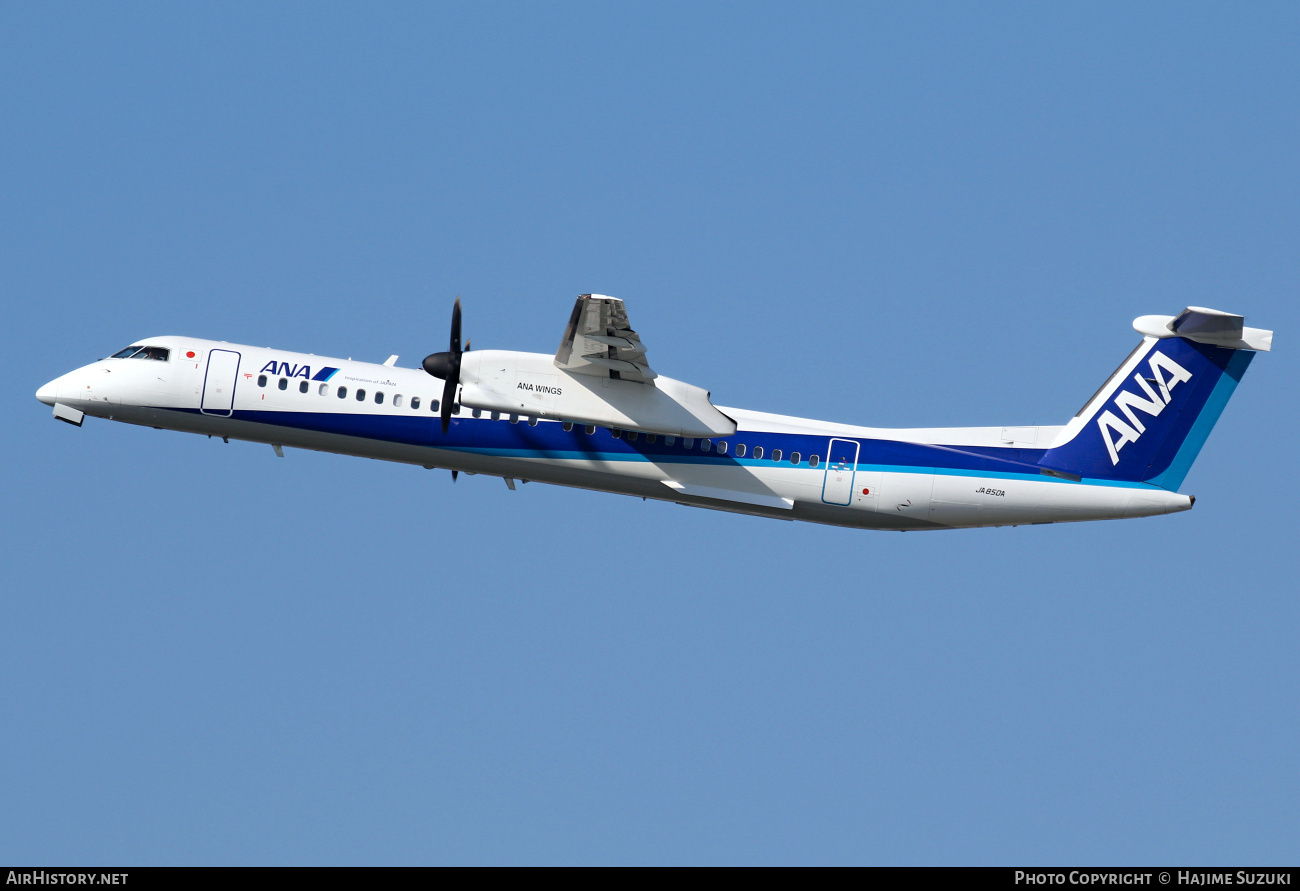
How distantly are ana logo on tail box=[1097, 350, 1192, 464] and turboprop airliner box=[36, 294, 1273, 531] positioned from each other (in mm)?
27

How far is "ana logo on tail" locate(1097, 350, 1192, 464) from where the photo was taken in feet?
84.3

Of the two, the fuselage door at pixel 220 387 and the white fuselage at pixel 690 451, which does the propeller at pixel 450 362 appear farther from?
the fuselage door at pixel 220 387

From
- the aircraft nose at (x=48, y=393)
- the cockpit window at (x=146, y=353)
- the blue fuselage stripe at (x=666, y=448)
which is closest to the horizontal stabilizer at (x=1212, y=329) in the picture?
the blue fuselage stripe at (x=666, y=448)

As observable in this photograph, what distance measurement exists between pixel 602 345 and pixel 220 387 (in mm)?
7950

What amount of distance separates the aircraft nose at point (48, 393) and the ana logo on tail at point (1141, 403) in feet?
67.4

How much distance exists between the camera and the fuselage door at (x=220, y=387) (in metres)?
26.3

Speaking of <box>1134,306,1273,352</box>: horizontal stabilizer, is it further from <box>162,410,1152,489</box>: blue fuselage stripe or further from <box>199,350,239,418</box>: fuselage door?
<box>199,350,239,418</box>: fuselage door

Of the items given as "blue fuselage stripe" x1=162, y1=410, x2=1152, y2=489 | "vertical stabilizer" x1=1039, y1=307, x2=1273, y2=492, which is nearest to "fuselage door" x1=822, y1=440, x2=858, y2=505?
"blue fuselage stripe" x1=162, y1=410, x2=1152, y2=489

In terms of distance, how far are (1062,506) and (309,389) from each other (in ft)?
48.1

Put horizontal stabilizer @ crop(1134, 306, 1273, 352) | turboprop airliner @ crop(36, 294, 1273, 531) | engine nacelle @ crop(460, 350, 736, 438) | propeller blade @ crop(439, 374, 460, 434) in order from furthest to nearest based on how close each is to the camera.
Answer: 1. turboprop airliner @ crop(36, 294, 1273, 531)
2. horizontal stabilizer @ crop(1134, 306, 1273, 352)
3. propeller blade @ crop(439, 374, 460, 434)
4. engine nacelle @ crop(460, 350, 736, 438)

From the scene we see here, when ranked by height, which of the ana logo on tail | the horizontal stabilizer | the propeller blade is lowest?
the propeller blade

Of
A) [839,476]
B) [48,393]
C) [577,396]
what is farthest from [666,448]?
[48,393]

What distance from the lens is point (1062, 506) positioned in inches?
1004
